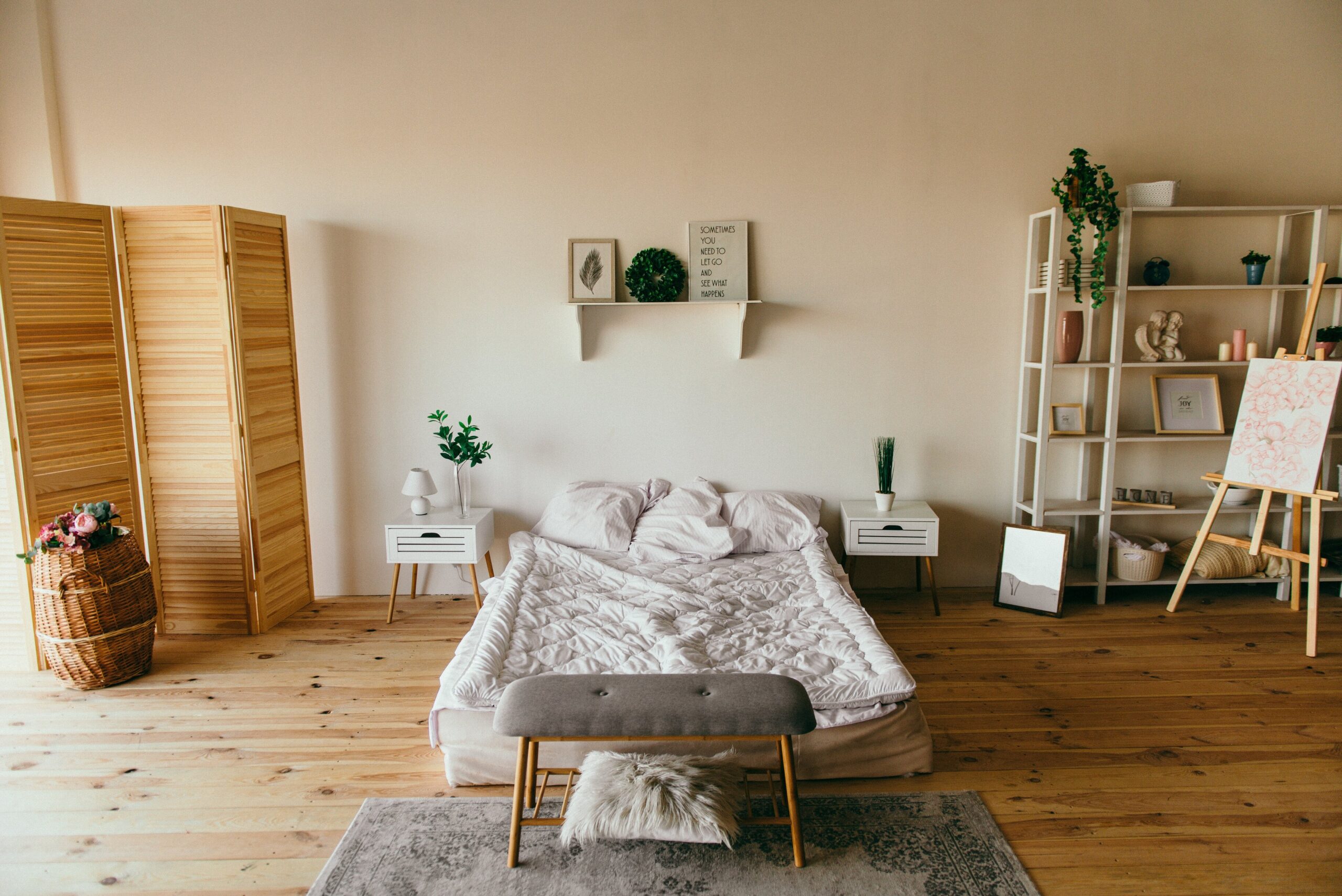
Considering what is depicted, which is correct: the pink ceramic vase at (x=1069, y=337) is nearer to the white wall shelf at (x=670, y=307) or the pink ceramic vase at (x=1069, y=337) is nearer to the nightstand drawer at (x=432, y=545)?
the white wall shelf at (x=670, y=307)

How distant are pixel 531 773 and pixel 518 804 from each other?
0.13 m

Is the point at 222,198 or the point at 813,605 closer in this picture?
the point at 813,605

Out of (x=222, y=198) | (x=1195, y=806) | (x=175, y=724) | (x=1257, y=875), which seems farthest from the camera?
(x=222, y=198)

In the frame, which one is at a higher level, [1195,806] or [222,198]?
[222,198]

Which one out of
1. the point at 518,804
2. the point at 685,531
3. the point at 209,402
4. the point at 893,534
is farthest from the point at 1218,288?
the point at 209,402

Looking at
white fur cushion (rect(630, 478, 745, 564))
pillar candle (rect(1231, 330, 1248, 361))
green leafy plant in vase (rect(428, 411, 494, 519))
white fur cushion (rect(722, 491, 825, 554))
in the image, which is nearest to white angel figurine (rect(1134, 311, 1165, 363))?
pillar candle (rect(1231, 330, 1248, 361))

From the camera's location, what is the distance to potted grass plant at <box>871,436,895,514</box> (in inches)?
153

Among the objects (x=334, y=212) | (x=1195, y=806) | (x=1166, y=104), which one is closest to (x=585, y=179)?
(x=334, y=212)

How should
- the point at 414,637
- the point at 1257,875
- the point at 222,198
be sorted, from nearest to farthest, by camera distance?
the point at 1257,875
the point at 414,637
the point at 222,198

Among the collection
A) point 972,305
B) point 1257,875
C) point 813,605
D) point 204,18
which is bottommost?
point 1257,875

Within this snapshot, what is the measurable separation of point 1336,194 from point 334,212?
186 inches

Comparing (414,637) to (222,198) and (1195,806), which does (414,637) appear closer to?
(222,198)

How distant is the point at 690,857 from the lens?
7.13 ft

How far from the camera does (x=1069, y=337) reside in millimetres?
3852
